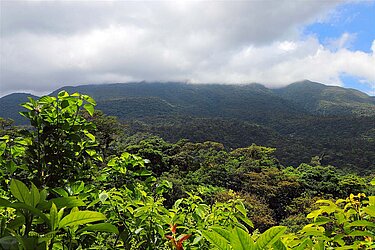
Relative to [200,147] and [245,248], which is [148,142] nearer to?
[200,147]

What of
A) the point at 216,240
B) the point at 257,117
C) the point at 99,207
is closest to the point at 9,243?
the point at 216,240

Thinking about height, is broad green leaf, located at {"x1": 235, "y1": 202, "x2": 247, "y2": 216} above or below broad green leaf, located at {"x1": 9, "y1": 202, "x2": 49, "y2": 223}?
below

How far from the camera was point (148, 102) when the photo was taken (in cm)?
9331

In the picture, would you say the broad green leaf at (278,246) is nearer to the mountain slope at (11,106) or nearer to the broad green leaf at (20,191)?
the broad green leaf at (20,191)

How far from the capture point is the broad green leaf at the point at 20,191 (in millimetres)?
572

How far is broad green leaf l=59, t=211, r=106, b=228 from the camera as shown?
0.58 meters

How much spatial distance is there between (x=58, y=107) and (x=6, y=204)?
29.5 inches

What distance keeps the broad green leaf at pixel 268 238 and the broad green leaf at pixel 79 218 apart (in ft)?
0.85

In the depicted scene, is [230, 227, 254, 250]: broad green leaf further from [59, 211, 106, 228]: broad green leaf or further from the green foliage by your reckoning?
[59, 211, 106, 228]: broad green leaf

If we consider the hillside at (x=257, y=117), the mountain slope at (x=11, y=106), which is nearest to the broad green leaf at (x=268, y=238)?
the hillside at (x=257, y=117)

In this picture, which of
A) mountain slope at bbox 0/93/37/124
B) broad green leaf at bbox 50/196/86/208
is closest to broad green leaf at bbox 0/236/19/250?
broad green leaf at bbox 50/196/86/208

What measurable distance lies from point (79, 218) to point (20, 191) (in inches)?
4.3

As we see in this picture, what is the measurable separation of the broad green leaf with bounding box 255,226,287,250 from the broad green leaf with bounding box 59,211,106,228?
0.26 m

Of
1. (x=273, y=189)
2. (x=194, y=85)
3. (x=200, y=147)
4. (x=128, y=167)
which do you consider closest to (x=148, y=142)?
(x=200, y=147)
